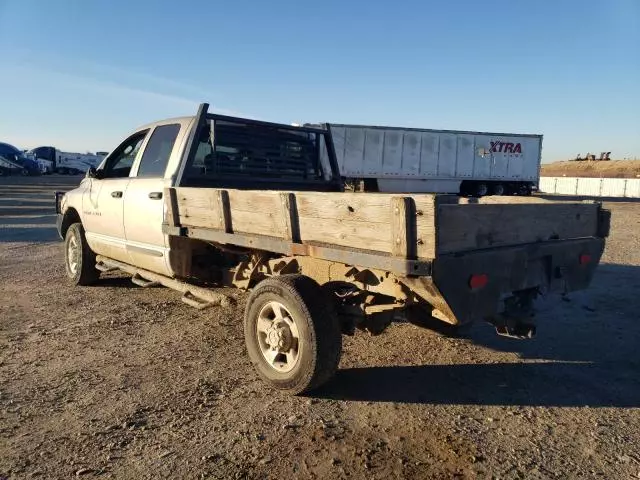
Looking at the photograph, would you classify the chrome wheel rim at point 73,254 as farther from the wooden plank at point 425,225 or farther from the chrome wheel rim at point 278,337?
the wooden plank at point 425,225

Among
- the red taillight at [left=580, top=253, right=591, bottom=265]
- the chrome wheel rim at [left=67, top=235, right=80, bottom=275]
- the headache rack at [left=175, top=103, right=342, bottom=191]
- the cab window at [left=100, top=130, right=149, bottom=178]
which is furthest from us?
the chrome wheel rim at [left=67, top=235, right=80, bottom=275]

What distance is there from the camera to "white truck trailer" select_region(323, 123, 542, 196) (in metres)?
23.5

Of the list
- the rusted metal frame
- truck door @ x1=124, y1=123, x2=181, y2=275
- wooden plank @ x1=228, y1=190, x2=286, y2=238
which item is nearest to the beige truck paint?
truck door @ x1=124, y1=123, x2=181, y2=275

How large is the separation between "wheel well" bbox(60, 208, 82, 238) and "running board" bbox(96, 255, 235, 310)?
43.5 inches

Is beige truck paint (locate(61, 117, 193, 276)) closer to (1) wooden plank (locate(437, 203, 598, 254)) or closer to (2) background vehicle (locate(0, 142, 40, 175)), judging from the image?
(1) wooden plank (locate(437, 203, 598, 254))

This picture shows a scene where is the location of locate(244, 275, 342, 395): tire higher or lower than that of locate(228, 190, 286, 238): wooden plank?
lower

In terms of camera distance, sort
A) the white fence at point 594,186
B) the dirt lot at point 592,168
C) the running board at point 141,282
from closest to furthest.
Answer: the running board at point 141,282 → the white fence at point 594,186 → the dirt lot at point 592,168

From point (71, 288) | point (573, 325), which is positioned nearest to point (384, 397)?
point (573, 325)

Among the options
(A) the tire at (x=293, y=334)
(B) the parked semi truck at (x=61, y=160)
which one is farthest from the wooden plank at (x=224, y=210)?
(B) the parked semi truck at (x=61, y=160)

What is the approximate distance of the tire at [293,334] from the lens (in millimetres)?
3355

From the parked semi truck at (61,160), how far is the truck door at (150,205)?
4653 cm

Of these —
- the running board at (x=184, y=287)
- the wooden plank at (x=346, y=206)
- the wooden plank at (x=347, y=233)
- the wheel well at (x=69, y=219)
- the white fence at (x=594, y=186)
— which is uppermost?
the wooden plank at (x=346, y=206)

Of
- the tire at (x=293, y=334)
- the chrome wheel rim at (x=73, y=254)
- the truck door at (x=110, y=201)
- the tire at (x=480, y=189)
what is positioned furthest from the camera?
the tire at (x=480, y=189)

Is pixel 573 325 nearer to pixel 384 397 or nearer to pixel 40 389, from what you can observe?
pixel 384 397
